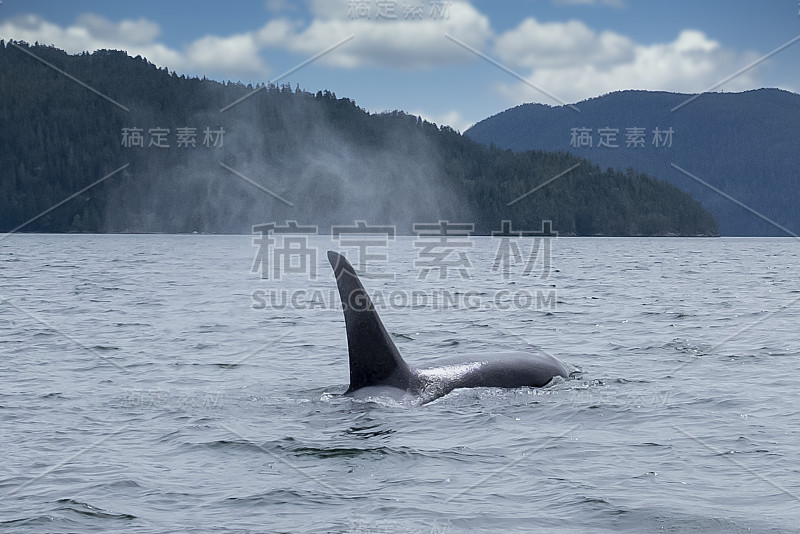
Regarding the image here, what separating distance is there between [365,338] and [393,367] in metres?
0.74

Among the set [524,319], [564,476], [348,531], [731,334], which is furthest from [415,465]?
[524,319]

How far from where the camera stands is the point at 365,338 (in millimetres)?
12016

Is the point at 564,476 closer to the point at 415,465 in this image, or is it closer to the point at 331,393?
the point at 415,465

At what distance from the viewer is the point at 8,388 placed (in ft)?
46.0

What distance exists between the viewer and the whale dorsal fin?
11.8 metres

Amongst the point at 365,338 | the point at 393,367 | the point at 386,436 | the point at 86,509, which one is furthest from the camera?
the point at 393,367

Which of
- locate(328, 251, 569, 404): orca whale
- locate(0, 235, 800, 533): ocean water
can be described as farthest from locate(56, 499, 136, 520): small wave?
locate(328, 251, 569, 404): orca whale

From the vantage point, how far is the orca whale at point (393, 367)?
39.1ft

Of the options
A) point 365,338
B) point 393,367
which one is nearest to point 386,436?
point 365,338

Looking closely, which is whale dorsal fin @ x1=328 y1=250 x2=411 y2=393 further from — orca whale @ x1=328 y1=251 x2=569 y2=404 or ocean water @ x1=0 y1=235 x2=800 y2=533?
ocean water @ x1=0 y1=235 x2=800 y2=533

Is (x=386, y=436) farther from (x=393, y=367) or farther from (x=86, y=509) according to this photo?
(x=86, y=509)

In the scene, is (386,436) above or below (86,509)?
above

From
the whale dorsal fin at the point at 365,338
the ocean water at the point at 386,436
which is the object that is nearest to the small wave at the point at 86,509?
the ocean water at the point at 386,436

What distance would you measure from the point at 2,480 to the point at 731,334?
1886 centimetres
